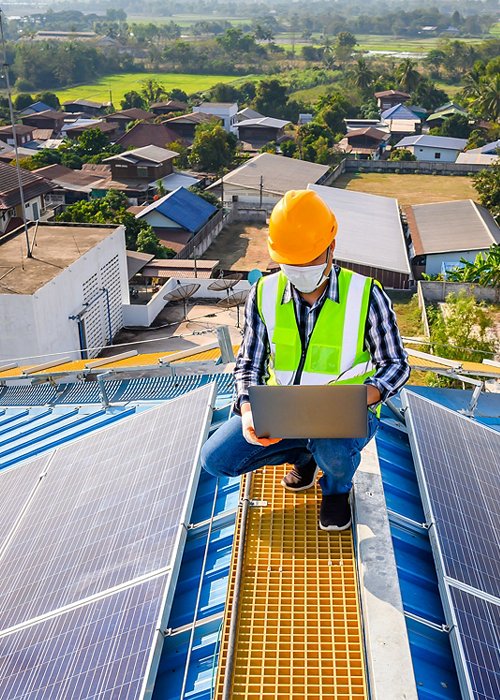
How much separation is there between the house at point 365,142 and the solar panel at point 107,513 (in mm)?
56951

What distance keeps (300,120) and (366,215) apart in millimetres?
38180

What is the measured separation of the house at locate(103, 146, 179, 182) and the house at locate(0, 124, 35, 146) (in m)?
18.2

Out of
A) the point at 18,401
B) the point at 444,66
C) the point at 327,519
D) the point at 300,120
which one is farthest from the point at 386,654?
the point at 444,66

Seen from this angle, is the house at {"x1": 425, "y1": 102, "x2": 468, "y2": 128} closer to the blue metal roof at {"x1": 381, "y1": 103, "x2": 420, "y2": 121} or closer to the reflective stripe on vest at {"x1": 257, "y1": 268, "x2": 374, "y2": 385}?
the blue metal roof at {"x1": 381, "y1": 103, "x2": 420, "y2": 121}

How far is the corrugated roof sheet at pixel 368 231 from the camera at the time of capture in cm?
3184

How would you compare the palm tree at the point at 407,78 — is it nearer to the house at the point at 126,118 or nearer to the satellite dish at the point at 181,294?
the house at the point at 126,118

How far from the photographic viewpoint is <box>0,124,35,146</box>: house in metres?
62.3

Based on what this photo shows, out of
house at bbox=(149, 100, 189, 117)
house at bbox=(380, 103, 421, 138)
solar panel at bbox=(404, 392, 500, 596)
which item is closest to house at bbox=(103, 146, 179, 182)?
house at bbox=(380, 103, 421, 138)

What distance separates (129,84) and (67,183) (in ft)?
255

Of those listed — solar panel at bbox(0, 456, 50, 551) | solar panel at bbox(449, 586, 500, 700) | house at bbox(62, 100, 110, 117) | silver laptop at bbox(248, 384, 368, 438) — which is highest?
silver laptop at bbox(248, 384, 368, 438)

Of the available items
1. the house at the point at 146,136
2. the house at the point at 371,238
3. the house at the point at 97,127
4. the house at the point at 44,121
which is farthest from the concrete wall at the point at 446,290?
the house at the point at 44,121

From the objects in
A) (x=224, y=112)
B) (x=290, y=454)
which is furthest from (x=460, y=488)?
(x=224, y=112)

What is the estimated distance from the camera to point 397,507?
579cm

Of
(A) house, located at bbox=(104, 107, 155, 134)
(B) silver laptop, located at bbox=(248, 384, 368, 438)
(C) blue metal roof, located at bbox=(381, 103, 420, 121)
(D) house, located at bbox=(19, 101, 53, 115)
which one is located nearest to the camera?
(B) silver laptop, located at bbox=(248, 384, 368, 438)
